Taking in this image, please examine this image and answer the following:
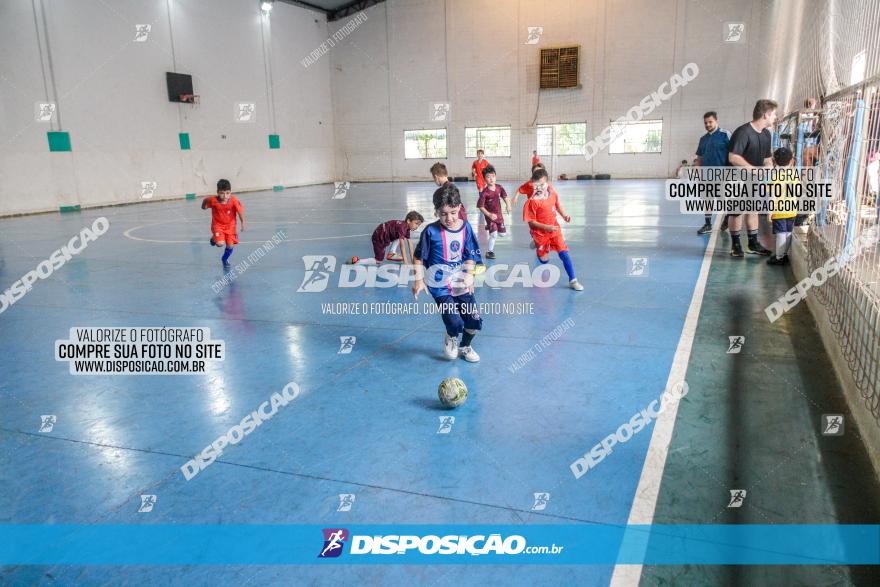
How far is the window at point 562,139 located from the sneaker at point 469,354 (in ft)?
92.8

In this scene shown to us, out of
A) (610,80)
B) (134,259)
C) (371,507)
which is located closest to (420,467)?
Answer: (371,507)

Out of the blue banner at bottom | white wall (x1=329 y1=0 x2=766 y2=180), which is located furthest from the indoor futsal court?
white wall (x1=329 y1=0 x2=766 y2=180)

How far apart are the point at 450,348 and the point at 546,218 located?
3.10m

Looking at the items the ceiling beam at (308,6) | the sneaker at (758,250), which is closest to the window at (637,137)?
the ceiling beam at (308,6)

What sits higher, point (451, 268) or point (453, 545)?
point (451, 268)

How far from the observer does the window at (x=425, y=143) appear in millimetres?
34281

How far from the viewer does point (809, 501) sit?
3.17 meters

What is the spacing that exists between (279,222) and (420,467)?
530 inches

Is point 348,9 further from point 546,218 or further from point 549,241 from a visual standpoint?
point 549,241

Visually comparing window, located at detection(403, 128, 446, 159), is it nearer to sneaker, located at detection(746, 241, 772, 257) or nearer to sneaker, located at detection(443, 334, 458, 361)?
sneaker, located at detection(746, 241, 772, 257)

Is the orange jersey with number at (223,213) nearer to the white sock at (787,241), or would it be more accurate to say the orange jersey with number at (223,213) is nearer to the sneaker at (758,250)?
the sneaker at (758,250)

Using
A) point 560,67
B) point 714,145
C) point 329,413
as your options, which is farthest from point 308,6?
point 329,413

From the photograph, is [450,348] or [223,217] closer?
[450,348]

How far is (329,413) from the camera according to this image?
4.40m
